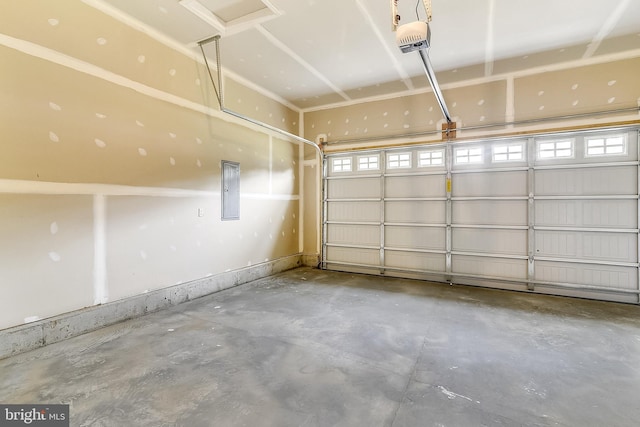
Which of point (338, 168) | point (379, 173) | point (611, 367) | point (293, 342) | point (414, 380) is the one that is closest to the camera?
A: point (414, 380)

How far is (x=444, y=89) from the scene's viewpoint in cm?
540

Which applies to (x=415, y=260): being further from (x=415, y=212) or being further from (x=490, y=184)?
(x=490, y=184)

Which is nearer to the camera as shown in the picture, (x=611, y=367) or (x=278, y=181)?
(x=611, y=367)

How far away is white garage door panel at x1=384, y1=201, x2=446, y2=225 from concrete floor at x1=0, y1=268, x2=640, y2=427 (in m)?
1.92

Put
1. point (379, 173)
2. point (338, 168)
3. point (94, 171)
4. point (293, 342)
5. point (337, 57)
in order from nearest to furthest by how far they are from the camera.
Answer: point (293, 342)
point (94, 171)
point (337, 57)
point (379, 173)
point (338, 168)

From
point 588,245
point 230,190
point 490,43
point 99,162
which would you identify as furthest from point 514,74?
point 99,162

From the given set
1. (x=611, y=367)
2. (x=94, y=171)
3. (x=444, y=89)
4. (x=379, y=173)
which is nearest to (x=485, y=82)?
(x=444, y=89)

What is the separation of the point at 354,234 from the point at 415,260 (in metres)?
1.32

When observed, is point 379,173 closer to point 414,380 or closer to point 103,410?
point 414,380

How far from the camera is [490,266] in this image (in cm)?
516

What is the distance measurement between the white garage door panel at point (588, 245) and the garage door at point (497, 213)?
0.04 ft

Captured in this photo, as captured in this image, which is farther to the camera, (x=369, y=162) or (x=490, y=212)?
(x=369, y=162)

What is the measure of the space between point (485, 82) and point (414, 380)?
4930 millimetres
